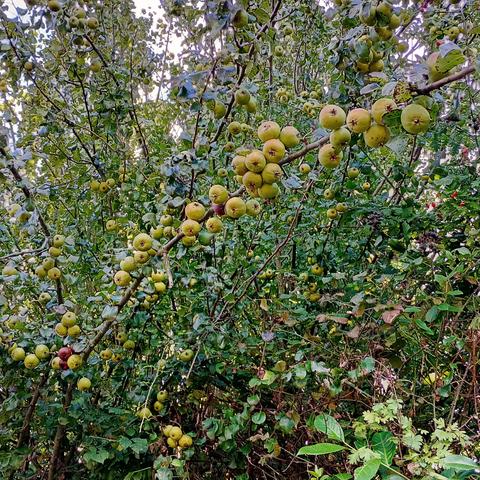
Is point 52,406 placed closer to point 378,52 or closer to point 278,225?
point 278,225

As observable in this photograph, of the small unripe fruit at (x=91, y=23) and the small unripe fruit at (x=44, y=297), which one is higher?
the small unripe fruit at (x=91, y=23)

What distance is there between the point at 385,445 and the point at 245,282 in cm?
111

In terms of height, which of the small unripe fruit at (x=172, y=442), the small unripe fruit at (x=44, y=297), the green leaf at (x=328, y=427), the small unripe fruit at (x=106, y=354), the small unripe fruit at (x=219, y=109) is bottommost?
the small unripe fruit at (x=172, y=442)

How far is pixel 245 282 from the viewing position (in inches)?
92.3

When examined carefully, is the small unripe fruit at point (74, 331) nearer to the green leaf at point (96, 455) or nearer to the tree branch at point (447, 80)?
the green leaf at point (96, 455)

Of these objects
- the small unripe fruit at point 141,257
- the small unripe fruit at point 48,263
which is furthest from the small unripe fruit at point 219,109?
the small unripe fruit at point 48,263

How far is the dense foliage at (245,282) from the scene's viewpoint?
1.54 m

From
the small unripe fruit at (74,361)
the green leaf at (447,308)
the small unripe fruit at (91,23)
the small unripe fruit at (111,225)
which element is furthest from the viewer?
the small unripe fruit at (111,225)

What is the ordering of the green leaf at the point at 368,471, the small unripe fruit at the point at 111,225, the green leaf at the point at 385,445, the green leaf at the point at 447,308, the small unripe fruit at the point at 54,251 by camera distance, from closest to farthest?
the green leaf at the point at 368,471, the green leaf at the point at 385,445, the green leaf at the point at 447,308, the small unripe fruit at the point at 54,251, the small unripe fruit at the point at 111,225

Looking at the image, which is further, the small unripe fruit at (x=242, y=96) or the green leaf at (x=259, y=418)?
the green leaf at (x=259, y=418)

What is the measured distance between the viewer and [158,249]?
1.79m

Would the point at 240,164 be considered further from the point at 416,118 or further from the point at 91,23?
the point at 91,23

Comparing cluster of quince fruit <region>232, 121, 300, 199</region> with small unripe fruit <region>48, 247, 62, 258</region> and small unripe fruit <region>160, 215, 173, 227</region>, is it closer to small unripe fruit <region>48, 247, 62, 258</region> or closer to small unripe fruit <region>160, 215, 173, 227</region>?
small unripe fruit <region>160, 215, 173, 227</region>

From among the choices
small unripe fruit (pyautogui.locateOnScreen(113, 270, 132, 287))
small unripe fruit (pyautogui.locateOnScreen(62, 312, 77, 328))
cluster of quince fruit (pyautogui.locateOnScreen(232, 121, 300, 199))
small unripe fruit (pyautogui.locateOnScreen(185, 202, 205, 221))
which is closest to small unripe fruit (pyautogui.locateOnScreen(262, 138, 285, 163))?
cluster of quince fruit (pyautogui.locateOnScreen(232, 121, 300, 199))
